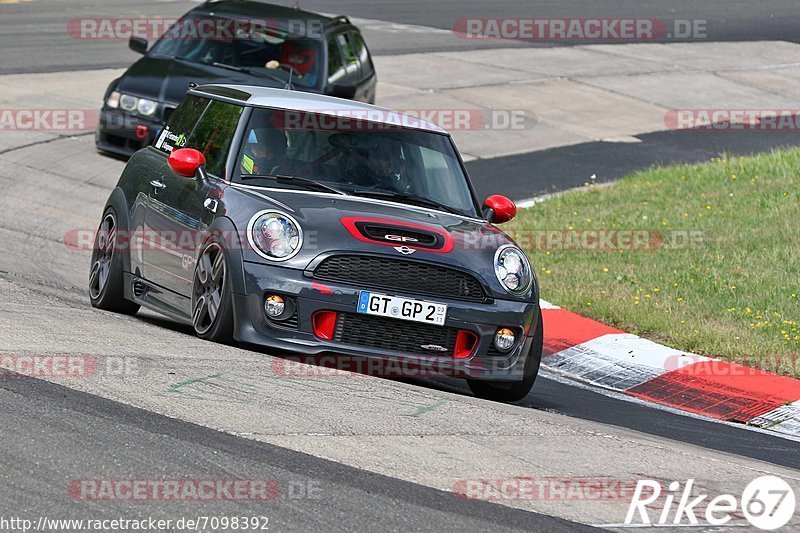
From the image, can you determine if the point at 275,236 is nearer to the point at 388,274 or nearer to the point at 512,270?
the point at 388,274

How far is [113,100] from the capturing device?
1483cm

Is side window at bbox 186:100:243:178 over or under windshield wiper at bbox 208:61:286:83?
over

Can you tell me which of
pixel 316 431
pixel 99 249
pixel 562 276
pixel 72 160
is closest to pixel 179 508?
pixel 316 431

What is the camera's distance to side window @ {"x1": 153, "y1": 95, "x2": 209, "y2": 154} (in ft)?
29.4

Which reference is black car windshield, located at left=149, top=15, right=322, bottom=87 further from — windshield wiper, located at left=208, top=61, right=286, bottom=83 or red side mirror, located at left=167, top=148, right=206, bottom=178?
red side mirror, located at left=167, top=148, right=206, bottom=178

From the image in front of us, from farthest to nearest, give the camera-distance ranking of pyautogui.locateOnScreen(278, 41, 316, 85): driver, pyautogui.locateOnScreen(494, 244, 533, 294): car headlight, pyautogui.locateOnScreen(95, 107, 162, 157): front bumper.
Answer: pyautogui.locateOnScreen(278, 41, 316, 85): driver
pyautogui.locateOnScreen(95, 107, 162, 157): front bumper
pyautogui.locateOnScreen(494, 244, 533, 294): car headlight

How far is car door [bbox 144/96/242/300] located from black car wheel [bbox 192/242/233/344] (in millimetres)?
153

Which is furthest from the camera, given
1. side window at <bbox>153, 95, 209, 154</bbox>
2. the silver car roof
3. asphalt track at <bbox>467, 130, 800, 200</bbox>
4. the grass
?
asphalt track at <bbox>467, 130, 800, 200</bbox>

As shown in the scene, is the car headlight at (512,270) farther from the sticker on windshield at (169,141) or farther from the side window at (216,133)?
the sticker on windshield at (169,141)

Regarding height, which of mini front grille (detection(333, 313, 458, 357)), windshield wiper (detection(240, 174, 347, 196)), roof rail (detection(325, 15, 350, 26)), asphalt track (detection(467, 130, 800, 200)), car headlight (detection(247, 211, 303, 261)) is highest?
roof rail (detection(325, 15, 350, 26))

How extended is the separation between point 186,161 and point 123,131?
22.8 ft

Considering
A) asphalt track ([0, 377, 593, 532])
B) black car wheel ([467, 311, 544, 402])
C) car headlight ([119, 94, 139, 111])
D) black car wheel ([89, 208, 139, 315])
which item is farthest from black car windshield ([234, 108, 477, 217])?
car headlight ([119, 94, 139, 111])

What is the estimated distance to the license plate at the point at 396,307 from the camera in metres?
7.23

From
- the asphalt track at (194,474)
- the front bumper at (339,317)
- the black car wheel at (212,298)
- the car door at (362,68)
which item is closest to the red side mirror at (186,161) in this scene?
the black car wheel at (212,298)
